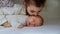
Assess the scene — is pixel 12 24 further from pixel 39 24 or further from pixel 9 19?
pixel 39 24

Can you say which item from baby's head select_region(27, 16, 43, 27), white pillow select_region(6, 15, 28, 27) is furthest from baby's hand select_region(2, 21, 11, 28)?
baby's head select_region(27, 16, 43, 27)

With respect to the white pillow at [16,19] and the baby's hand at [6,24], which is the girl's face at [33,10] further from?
the baby's hand at [6,24]

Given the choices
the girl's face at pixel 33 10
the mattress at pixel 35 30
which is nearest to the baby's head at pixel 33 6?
the girl's face at pixel 33 10

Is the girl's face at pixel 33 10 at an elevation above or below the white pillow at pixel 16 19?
above

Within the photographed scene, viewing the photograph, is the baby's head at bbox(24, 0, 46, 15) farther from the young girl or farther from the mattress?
the mattress

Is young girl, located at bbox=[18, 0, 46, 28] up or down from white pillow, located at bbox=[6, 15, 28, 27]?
up

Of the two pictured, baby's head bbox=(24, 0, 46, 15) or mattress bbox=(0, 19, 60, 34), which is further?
baby's head bbox=(24, 0, 46, 15)

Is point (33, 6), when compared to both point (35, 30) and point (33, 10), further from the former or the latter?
point (35, 30)

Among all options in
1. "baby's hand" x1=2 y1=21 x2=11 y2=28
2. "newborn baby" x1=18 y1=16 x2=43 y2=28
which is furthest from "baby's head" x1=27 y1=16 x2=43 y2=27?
"baby's hand" x1=2 y1=21 x2=11 y2=28

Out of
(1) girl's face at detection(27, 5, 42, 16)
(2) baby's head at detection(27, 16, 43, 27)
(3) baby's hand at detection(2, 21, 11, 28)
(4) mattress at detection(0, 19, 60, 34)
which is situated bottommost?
(4) mattress at detection(0, 19, 60, 34)

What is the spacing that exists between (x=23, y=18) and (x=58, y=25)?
228 mm

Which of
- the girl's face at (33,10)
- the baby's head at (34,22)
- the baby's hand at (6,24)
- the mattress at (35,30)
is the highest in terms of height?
the girl's face at (33,10)

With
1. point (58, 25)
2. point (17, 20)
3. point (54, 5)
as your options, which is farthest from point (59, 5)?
point (17, 20)

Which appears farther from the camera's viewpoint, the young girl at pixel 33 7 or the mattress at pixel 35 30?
the young girl at pixel 33 7
